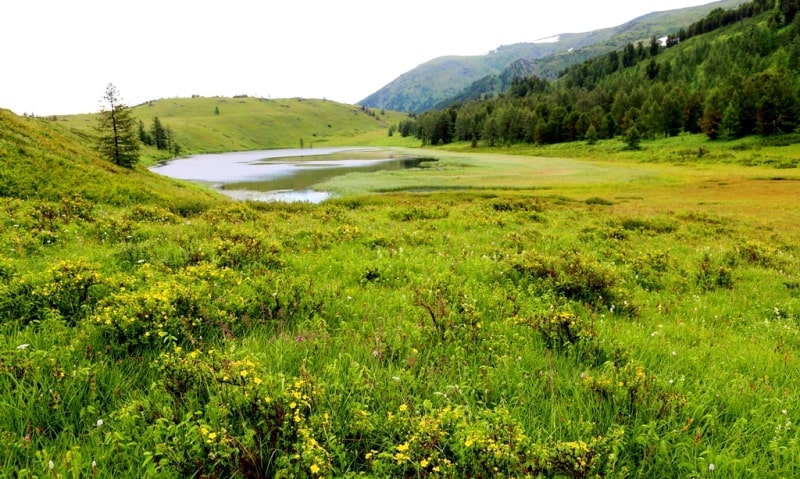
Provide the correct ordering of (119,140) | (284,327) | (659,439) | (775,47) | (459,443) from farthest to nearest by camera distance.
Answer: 1. (775,47)
2. (119,140)
3. (284,327)
4. (659,439)
5. (459,443)

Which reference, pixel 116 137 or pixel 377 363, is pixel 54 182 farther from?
pixel 116 137

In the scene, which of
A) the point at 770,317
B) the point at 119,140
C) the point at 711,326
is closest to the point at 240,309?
the point at 711,326

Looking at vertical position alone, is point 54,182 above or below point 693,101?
below

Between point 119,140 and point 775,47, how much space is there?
8899 inches

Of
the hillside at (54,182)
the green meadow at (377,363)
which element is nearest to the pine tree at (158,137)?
the hillside at (54,182)

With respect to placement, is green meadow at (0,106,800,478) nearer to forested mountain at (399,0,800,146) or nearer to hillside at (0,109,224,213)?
hillside at (0,109,224,213)

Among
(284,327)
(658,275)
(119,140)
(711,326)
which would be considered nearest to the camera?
(284,327)

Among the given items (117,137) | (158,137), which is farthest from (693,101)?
(158,137)

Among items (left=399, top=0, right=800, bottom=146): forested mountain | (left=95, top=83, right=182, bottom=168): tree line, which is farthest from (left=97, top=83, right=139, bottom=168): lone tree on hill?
(left=399, top=0, right=800, bottom=146): forested mountain

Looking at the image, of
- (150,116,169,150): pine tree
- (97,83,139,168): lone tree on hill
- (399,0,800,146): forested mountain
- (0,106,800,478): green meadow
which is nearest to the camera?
(0,106,800,478): green meadow

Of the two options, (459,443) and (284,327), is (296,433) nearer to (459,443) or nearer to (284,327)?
(459,443)

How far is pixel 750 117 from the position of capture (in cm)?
10231

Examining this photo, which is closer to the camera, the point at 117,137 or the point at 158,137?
the point at 117,137

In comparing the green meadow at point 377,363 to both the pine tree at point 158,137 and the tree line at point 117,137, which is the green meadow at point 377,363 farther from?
the pine tree at point 158,137
